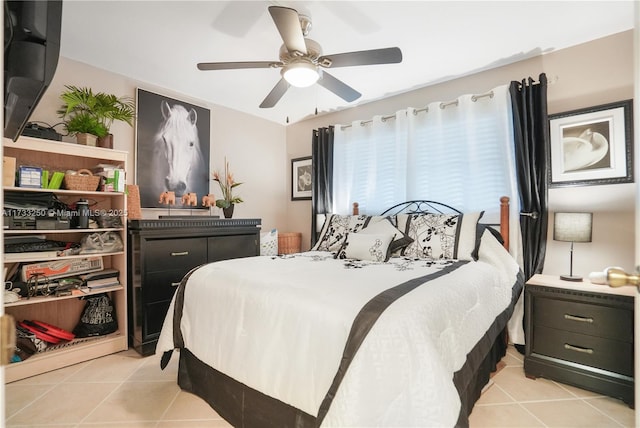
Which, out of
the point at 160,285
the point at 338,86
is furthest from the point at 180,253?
the point at 338,86

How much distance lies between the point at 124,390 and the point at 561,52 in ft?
13.7

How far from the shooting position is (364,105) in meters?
3.82

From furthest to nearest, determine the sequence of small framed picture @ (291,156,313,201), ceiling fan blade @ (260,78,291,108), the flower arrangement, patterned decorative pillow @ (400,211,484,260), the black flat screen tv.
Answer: small framed picture @ (291,156,313,201) → the flower arrangement → patterned decorative pillow @ (400,211,484,260) → ceiling fan blade @ (260,78,291,108) → the black flat screen tv

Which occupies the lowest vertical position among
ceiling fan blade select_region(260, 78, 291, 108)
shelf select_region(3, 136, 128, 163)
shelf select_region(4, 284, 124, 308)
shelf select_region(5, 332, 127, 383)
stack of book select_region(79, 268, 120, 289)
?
shelf select_region(5, 332, 127, 383)

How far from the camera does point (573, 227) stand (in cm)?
217

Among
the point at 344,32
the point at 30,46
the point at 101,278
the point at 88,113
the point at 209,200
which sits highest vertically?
the point at 344,32

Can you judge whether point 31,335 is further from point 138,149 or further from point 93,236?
point 138,149

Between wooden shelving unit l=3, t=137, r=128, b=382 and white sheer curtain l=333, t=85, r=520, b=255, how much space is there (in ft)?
7.70

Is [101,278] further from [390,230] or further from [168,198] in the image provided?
[390,230]

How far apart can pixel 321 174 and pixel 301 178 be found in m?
0.53

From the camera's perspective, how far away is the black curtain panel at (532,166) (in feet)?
8.29

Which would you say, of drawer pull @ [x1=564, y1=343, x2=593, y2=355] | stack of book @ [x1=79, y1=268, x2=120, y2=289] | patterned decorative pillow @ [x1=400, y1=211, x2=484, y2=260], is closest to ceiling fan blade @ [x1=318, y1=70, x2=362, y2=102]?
patterned decorative pillow @ [x1=400, y1=211, x2=484, y2=260]

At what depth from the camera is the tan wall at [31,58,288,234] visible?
9.15 ft

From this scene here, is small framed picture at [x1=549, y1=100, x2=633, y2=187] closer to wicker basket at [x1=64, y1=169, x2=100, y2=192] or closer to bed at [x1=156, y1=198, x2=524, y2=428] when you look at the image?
bed at [x1=156, y1=198, x2=524, y2=428]
